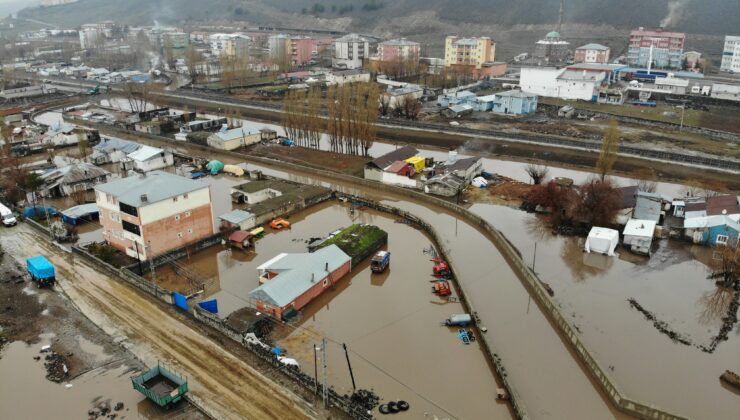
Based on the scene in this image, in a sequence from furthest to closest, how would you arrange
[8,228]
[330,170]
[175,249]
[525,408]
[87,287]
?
1. [330,170]
2. [8,228]
3. [175,249]
4. [87,287]
5. [525,408]

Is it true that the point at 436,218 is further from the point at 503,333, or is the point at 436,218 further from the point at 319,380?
the point at 319,380

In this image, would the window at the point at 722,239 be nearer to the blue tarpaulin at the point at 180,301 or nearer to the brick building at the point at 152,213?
the blue tarpaulin at the point at 180,301

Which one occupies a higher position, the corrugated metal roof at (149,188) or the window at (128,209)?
the corrugated metal roof at (149,188)

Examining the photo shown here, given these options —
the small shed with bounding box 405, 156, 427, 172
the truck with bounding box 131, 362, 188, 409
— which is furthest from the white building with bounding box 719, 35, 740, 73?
the truck with bounding box 131, 362, 188, 409

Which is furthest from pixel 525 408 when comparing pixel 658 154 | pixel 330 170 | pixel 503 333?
pixel 658 154

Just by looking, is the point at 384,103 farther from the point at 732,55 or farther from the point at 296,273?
the point at 732,55

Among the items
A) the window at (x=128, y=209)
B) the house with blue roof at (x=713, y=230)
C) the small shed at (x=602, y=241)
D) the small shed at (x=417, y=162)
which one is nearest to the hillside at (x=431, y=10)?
the small shed at (x=417, y=162)
